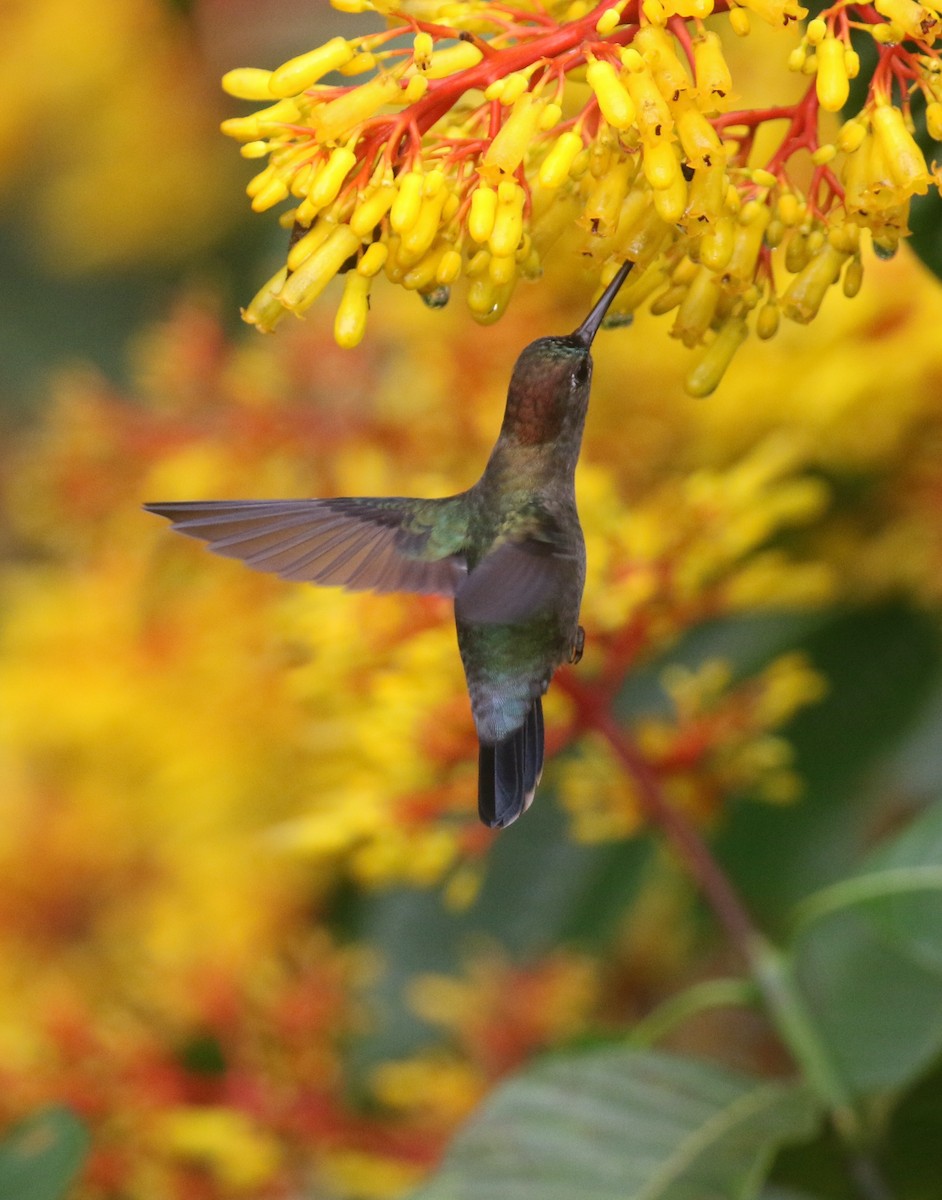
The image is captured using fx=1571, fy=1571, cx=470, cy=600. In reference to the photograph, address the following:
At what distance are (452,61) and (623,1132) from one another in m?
0.84

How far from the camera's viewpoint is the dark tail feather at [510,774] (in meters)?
Answer: 1.07

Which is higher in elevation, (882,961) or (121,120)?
(121,120)

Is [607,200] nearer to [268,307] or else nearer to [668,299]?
[668,299]

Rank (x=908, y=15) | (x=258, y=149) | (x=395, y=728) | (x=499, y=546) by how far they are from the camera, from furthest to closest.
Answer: (x=395, y=728), (x=499, y=546), (x=258, y=149), (x=908, y=15)

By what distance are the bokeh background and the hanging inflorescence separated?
1.38ft

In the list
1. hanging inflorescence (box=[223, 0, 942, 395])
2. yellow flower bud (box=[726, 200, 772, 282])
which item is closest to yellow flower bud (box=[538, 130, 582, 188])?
hanging inflorescence (box=[223, 0, 942, 395])

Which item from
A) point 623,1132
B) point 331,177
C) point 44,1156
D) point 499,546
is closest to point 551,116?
point 331,177

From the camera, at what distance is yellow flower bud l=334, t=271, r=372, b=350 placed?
911 millimetres

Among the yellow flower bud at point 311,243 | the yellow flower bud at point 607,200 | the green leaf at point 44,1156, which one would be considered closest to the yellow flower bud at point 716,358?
the yellow flower bud at point 607,200

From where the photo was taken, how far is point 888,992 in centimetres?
133

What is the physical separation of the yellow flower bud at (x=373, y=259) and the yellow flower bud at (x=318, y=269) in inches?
0.4

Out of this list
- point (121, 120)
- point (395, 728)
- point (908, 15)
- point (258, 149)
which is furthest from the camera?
point (121, 120)

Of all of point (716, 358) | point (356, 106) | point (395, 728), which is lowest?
point (395, 728)

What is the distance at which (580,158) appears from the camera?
872mm
